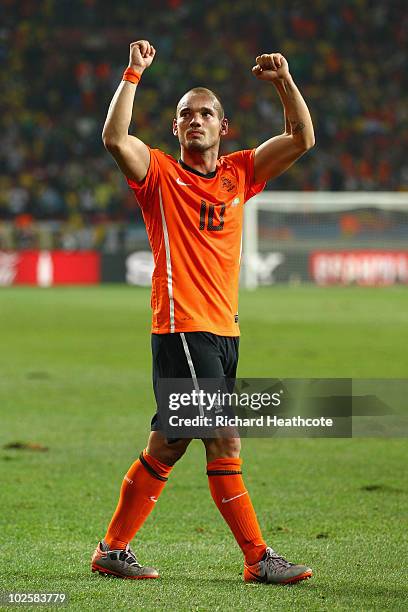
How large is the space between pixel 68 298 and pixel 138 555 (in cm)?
1898

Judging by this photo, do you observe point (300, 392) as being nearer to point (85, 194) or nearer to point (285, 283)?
point (285, 283)

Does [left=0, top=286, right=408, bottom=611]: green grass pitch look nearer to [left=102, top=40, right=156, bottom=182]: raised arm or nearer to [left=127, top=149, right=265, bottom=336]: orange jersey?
[left=127, top=149, right=265, bottom=336]: orange jersey

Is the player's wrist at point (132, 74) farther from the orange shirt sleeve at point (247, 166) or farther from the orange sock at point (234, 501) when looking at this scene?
the orange sock at point (234, 501)

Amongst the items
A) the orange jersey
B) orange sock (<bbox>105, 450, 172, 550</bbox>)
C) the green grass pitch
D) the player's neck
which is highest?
the player's neck

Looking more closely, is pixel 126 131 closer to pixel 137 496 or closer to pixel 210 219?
pixel 210 219

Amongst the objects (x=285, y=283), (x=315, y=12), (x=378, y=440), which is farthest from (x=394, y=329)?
(x=315, y=12)

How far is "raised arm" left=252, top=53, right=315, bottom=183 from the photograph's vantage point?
4844 mm

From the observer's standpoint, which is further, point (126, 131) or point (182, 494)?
point (182, 494)

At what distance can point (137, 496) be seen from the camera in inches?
186

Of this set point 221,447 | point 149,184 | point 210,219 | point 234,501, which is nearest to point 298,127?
point 210,219

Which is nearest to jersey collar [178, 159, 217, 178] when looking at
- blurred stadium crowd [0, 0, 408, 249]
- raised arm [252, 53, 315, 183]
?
raised arm [252, 53, 315, 183]

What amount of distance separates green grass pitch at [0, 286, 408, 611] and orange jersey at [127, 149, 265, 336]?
105 centimetres

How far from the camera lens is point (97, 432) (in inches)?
340

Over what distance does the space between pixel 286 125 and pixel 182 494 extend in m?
2.48
